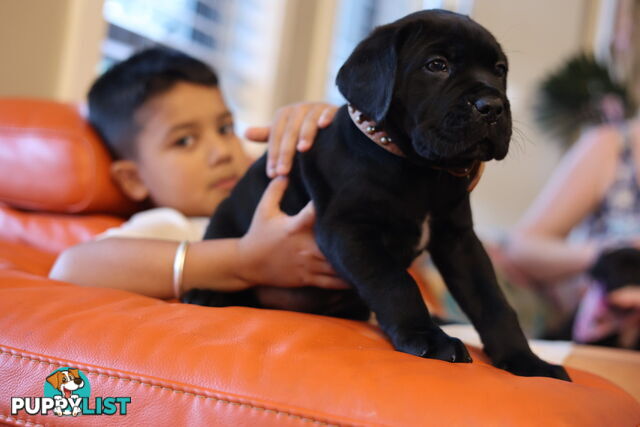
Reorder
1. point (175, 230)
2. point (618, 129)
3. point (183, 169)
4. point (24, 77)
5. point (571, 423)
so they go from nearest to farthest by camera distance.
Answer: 1. point (571, 423)
2. point (175, 230)
3. point (183, 169)
4. point (24, 77)
5. point (618, 129)

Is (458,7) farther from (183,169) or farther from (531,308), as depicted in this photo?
(183,169)

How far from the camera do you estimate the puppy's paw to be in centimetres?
82

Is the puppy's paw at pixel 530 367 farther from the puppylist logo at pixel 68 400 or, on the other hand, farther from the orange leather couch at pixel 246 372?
the puppylist logo at pixel 68 400

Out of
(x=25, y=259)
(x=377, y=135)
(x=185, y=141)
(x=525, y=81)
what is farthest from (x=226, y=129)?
(x=525, y=81)

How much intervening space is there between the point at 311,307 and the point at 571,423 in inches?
21.4

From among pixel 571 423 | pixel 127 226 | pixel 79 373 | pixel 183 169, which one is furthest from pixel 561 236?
pixel 79 373

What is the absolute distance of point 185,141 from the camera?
167cm

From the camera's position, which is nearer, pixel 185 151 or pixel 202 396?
pixel 202 396

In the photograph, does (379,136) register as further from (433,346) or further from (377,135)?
(433,346)

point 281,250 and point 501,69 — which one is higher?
point 501,69

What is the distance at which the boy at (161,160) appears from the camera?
117 centimetres

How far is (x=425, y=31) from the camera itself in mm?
905

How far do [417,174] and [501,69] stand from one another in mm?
219

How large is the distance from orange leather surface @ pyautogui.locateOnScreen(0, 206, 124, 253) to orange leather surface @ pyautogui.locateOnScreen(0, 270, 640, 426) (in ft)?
2.35
